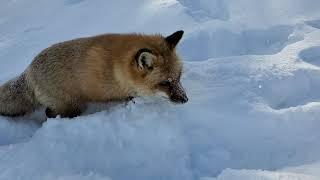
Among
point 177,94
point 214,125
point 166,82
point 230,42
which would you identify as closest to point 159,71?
point 166,82

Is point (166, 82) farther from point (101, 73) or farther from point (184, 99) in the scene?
point (101, 73)

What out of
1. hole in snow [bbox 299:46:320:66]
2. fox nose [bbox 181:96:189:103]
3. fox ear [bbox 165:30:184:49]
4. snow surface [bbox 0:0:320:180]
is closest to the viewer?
snow surface [bbox 0:0:320:180]

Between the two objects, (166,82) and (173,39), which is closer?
(166,82)

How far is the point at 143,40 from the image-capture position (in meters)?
5.38

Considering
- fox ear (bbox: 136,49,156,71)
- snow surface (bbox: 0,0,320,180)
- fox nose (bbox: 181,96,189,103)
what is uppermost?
fox ear (bbox: 136,49,156,71)

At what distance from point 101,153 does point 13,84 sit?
176 centimetres

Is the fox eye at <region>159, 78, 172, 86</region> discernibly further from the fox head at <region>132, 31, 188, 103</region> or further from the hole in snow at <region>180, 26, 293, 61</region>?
the hole in snow at <region>180, 26, 293, 61</region>

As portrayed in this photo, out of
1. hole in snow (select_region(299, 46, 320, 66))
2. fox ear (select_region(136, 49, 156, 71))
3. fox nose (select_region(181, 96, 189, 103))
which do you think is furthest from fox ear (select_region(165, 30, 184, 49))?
hole in snow (select_region(299, 46, 320, 66))

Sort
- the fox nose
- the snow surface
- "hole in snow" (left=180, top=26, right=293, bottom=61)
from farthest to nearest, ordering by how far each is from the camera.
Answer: "hole in snow" (left=180, top=26, right=293, bottom=61) < the fox nose < the snow surface

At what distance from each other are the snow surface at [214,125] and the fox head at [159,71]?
0.47 feet

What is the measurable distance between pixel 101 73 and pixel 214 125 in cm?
138

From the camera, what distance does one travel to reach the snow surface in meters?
4.36

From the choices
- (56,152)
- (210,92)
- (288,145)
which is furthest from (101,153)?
(288,145)

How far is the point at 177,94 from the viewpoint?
16.5 feet
